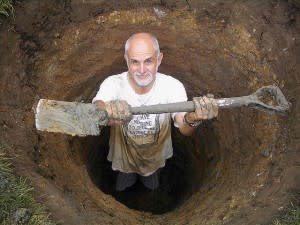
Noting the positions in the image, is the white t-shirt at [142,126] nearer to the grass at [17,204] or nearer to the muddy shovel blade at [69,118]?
→ the muddy shovel blade at [69,118]

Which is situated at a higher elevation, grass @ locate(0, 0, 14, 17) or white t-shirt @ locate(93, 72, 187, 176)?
grass @ locate(0, 0, 14, 17)

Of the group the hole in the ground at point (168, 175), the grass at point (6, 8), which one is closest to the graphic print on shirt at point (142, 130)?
the hole in the ground at point (168, 175)

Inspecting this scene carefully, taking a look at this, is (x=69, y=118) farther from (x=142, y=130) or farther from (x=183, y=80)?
(x=183, y=80)

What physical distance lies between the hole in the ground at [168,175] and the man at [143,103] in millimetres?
738

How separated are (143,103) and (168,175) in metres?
2.15

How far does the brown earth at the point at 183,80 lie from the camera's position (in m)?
3.28

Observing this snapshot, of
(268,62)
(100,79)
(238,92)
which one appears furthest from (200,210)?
(100,79)

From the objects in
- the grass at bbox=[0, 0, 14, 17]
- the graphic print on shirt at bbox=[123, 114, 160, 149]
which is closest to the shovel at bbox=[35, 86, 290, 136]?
the graphic print on shirt at bbox=[123, 114, 160, 149]

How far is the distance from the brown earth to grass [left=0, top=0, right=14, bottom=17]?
74mm

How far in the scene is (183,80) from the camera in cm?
469

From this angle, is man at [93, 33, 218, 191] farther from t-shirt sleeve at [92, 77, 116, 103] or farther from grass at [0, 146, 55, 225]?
grass at [0, 146, 55, 225]

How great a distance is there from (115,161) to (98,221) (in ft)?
3.48

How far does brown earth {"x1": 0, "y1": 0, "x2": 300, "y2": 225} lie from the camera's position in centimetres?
328

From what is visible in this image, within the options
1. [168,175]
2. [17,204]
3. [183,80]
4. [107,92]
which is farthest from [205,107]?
[168,175]
